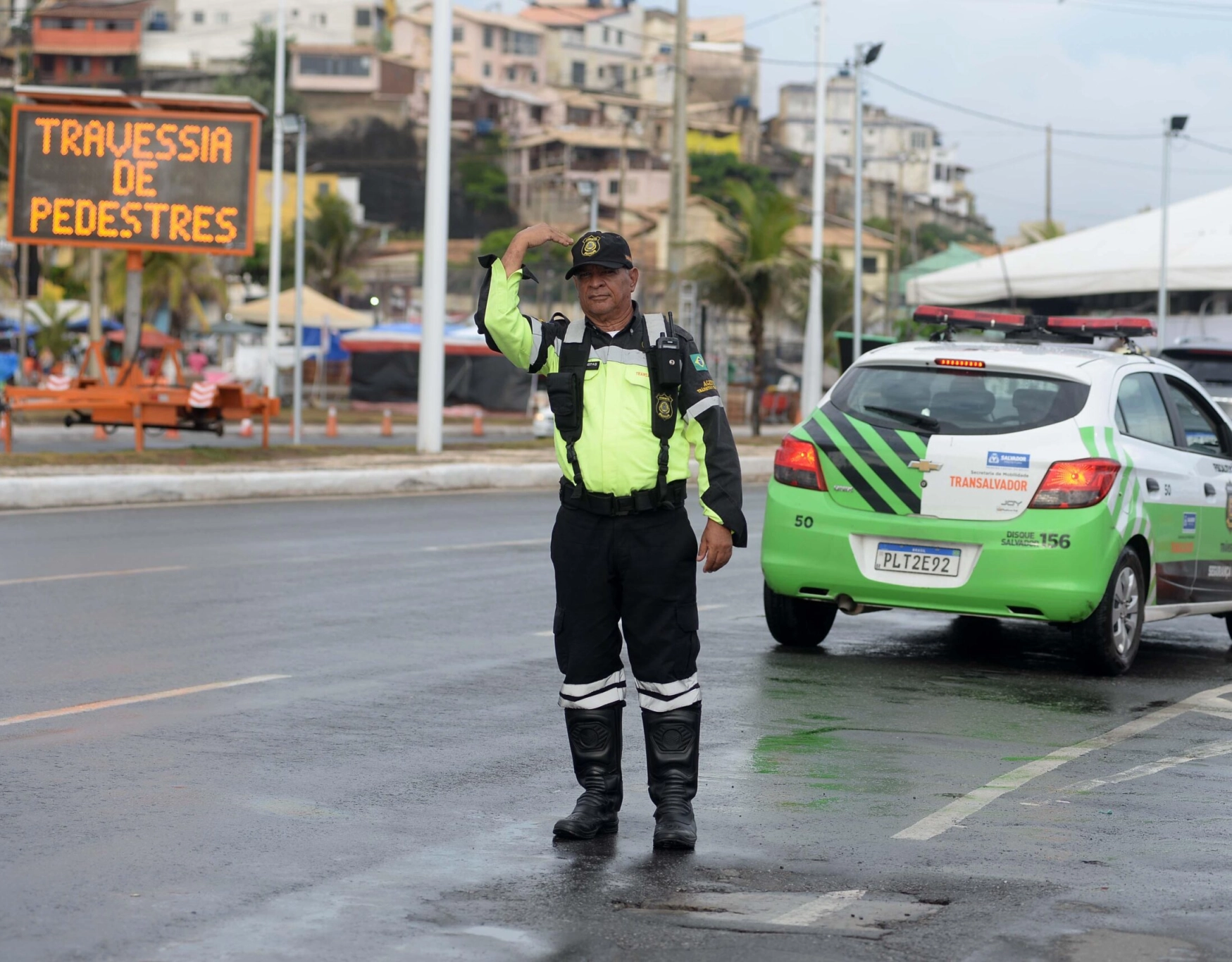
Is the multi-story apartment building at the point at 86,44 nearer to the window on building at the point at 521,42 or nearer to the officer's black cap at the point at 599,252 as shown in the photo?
the window on building at the point at 521,42

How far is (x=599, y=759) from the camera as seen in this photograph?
5.84 meters

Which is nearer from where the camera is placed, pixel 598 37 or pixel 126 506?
pixel 126 506

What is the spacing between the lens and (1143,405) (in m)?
10.1

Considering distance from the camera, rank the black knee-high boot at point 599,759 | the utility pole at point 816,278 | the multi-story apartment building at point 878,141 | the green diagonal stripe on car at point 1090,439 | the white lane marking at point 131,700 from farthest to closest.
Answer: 1. the multi-story apartment building at point 878,141
2. the utility pole at point 816,278
3. the green diagonal stripe on car at point 1090,439
4. the white lane marking at point 131,700
5. the black knee-high boot at point 599,759

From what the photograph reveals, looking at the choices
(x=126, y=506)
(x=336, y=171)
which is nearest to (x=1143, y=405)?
(x=126, y=506)

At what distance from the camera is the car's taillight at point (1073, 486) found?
359 inches

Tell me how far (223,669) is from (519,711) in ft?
5.54

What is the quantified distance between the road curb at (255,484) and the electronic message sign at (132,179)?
11.8 ft

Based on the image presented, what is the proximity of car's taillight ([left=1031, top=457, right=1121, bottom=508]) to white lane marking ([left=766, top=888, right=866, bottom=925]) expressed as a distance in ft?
14.2

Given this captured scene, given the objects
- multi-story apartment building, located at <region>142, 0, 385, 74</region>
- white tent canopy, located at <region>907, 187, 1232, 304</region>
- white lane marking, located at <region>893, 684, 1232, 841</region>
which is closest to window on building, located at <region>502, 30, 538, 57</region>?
multi-story apartment building, located at <region>142, 0, 385, 74</region>

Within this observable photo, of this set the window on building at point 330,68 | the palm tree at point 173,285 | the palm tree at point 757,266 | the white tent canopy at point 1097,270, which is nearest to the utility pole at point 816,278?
the palm tree at point 757,266

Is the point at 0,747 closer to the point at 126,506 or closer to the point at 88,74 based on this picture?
the point at 126,506

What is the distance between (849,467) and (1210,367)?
11304 mm

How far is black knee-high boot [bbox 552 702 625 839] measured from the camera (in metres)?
5.79
